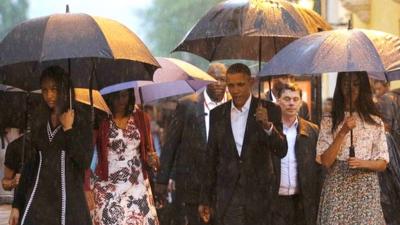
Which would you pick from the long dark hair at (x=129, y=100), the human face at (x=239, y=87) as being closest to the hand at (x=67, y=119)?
the long dark hair at (x=129, y=100)

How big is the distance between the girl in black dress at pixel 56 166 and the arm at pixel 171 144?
10.6 ft

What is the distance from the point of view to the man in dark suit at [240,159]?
919 centimetres

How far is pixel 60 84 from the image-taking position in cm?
795

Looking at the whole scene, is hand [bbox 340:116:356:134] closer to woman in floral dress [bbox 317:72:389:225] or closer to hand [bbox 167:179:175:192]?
woman in floral dress [bbox 317:72:389:225]

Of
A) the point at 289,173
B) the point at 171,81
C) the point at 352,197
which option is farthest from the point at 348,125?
the point at 171,81

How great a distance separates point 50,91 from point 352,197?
98.5 inches

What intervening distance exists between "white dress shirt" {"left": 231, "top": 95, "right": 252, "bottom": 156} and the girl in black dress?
1684mm

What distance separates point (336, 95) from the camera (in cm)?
873

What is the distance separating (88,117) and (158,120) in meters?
18.3

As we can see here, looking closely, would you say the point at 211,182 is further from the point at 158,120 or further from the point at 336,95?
the point at 158,120

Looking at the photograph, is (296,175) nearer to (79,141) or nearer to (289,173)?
(289,173)

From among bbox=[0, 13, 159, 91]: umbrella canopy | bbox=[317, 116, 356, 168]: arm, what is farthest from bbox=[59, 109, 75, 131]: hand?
bbox=[317, 116, 356, 168]: arm

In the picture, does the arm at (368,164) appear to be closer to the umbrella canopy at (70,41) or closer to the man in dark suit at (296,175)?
the man in dark suit at (296,175)

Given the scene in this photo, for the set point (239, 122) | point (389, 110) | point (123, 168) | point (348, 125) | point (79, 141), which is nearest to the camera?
point (79, 141)
